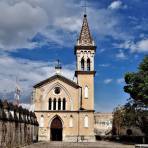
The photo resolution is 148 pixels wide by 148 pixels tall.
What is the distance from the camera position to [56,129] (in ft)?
184

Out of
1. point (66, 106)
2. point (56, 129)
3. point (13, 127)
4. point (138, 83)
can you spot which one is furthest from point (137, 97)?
point (13, 127)

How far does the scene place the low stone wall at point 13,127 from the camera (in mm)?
30406

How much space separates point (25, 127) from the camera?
140 feet

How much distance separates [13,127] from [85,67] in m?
26.3

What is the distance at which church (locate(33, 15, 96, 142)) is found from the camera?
54.8m

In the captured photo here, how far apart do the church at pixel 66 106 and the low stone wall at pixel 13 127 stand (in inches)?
383

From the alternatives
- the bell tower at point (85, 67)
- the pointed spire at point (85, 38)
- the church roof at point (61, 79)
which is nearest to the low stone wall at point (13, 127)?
the church roof at point (61, 79)

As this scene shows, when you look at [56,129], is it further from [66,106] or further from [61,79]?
[61,79]

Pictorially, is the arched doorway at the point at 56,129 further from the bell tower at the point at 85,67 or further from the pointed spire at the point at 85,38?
the pointed spire at the point at 85,38

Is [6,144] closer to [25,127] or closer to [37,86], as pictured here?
[25,127]

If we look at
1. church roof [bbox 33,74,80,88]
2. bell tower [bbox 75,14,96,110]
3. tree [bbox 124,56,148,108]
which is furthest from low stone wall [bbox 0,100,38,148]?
tree [bbox 124,56,148,108]

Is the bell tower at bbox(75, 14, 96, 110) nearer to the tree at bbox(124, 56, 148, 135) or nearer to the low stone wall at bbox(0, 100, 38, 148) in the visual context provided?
the tree at bbox(124, 56, 148, 135)

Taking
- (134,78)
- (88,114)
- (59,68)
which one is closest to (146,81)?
(134,78)

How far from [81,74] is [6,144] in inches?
1125
